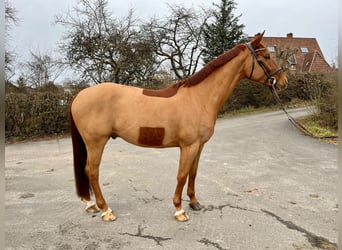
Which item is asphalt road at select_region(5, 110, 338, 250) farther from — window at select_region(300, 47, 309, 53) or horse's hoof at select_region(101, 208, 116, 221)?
window at select_region(300, 47, 309, 53)

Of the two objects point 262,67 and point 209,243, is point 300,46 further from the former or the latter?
point 209,243

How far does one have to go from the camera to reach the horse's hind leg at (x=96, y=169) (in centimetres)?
290

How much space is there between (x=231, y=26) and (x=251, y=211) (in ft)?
54.4

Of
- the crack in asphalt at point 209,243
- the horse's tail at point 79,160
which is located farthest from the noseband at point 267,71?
the horse's tail at point 79,160

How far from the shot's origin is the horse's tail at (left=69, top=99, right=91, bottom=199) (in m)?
3.05

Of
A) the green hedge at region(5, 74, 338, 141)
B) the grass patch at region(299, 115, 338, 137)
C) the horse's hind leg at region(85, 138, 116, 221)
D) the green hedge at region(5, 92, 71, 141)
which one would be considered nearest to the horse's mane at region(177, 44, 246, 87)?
the horse's hind leg at region(85, 138, 116, 221)

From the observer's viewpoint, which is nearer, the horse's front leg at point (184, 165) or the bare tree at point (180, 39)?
the horse's front leg at point (184, 165)

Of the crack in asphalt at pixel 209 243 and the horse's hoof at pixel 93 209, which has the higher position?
the horse's hoof at pixel 93 209

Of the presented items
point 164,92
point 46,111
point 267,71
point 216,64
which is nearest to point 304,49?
point 46,111

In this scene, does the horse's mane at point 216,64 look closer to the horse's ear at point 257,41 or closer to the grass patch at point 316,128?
the horse's ear at point 257,41

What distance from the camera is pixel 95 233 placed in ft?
8.80

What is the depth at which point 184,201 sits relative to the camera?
3477 mm

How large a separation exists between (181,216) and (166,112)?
115cm

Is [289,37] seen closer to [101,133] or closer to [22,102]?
[22,102]
